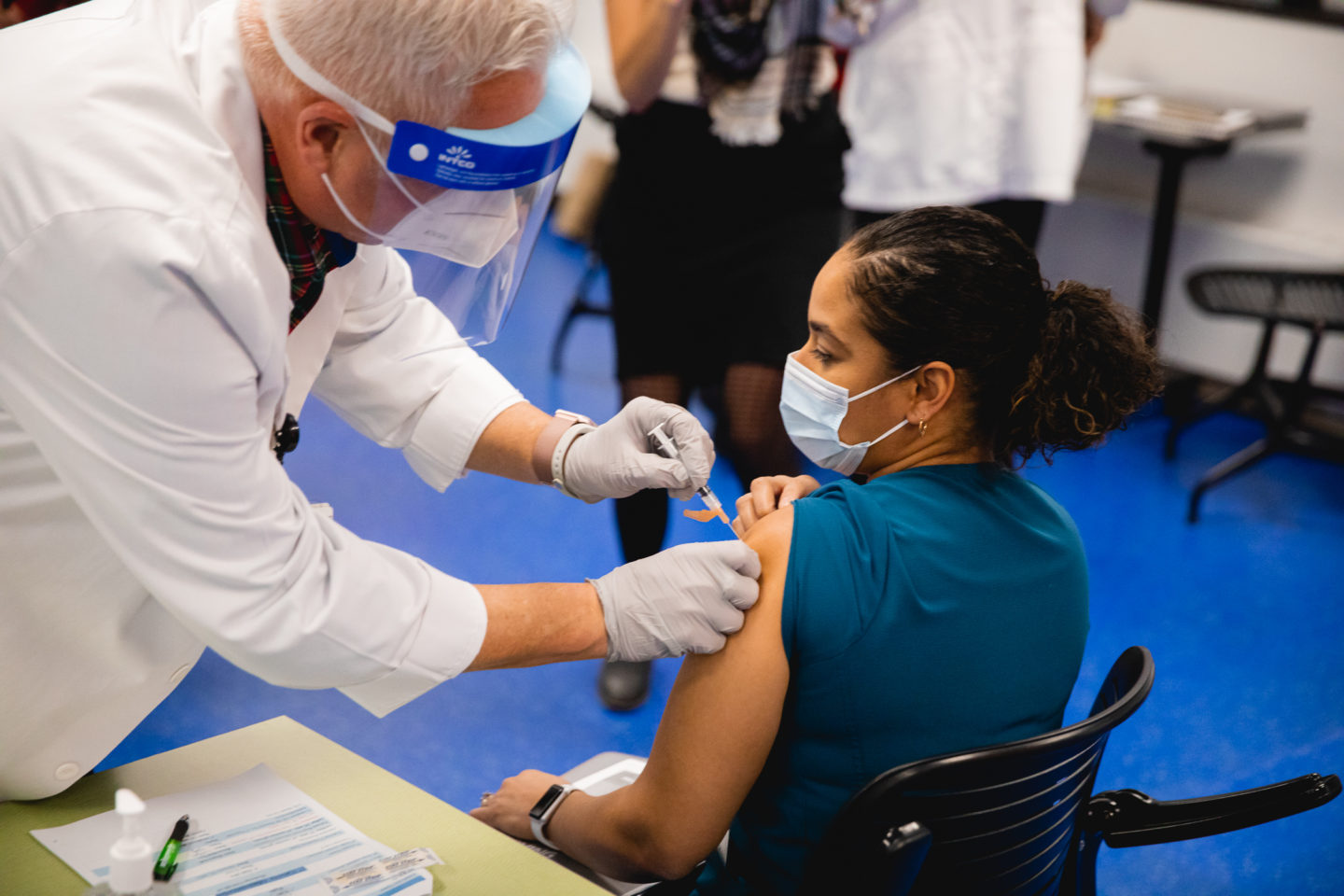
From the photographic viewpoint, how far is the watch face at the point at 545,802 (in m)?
1.41

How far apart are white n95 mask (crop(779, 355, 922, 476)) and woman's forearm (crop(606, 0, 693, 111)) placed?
37.4 inches

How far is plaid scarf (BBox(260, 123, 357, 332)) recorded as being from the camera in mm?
1125

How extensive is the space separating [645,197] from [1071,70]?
121 centimetres

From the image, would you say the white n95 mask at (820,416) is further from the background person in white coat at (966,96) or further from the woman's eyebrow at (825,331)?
the background person in white coat at (966,96)

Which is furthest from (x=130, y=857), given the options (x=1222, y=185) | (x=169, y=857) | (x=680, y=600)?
(x=1222, y=185)

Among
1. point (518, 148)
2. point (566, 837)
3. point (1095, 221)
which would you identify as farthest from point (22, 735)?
point (1095, 221)

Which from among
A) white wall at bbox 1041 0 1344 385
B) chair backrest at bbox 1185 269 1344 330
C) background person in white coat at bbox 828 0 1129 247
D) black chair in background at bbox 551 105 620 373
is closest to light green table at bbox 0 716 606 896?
background person in white coat at bbox 828 0 1129 247

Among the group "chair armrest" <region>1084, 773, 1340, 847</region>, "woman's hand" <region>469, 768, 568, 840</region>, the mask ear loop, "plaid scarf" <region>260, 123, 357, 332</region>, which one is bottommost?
"woman's hand" <region>469, 768, 568, 840</region>

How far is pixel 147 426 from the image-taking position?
958 millimetres

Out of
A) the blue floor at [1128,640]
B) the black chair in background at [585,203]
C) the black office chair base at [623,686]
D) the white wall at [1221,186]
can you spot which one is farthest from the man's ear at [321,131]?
the black chair in background at [585,203]

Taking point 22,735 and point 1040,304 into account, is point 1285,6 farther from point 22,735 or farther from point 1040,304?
point 22,735

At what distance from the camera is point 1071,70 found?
9.16ft

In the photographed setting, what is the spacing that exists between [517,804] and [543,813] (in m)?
0.06

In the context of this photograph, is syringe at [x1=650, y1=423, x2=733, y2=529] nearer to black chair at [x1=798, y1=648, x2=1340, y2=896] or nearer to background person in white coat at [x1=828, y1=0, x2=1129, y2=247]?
black chair at [x1=798, y1=648, x2=1340, y2=896]
